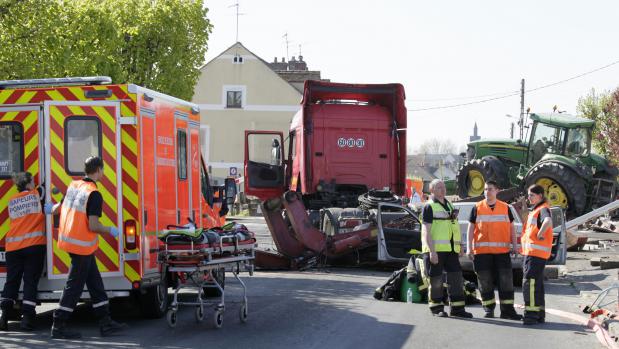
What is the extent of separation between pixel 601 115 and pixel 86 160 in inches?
2106

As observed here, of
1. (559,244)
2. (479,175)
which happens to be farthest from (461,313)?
(479,175)

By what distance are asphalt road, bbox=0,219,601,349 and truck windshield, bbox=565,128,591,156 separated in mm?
11941

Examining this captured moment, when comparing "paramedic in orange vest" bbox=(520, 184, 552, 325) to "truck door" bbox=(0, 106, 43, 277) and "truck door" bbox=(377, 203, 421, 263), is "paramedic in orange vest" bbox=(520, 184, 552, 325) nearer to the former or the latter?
"truck door" bbox=(377, 203, 421, 263)

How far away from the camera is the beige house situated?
196 feet

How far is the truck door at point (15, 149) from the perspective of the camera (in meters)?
11.0

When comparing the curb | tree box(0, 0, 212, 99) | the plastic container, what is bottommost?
the curb

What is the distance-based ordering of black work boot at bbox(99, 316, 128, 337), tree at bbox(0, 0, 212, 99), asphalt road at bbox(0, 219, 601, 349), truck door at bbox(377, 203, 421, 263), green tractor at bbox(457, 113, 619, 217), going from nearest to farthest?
1. asphalt road at bbox(0, 219, 601, 349)
2. black work boot at bbox(99, 316, 128, 337)
3. truck door at bbox(377, 203, 421, 263)
4. tree at bbox(0, 0, 212, 99)
5. green tractor at bbox(457, 113, 619, 217)

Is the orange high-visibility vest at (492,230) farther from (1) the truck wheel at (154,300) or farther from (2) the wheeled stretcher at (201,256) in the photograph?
(1) the truck wheel at (154,300)

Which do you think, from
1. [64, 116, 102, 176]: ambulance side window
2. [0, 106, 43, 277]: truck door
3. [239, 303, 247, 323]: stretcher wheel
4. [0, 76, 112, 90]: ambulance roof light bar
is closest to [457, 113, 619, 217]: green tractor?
[239, 303, 247, 323]: stretcher wheel

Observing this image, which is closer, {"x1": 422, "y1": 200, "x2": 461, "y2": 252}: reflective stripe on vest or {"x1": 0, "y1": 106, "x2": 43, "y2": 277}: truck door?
{"x1": 0, "y1": 106, "x2": 43, "y2": 277}: truck door

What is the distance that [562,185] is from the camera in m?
23.8

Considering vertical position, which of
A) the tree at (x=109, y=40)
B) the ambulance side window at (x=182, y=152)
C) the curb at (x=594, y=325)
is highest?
the tree at (x=109, y=40)

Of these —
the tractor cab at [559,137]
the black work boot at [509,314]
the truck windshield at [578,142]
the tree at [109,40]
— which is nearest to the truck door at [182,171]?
the black work boot at [509,314]

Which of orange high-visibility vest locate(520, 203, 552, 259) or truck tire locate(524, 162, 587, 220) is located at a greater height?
truck tire locate(524, 162, 587, 220)
